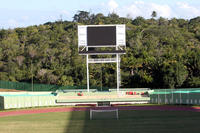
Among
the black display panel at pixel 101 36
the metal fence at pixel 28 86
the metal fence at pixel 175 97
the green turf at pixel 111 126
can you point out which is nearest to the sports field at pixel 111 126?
the green turf at pixel 111 126

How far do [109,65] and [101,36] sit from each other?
27.0 m

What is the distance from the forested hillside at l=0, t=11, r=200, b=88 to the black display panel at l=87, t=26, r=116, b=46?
16886mm

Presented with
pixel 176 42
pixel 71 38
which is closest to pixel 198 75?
pixel 176 42

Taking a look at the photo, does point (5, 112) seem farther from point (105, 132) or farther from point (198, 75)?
point (198, 75)

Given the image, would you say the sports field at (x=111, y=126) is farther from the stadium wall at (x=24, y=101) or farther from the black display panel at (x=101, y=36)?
the black display panel at (x=101, y=36)

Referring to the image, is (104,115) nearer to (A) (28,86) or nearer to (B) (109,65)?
(A) (28,86)

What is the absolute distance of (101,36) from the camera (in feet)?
173

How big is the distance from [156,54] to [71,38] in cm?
3347

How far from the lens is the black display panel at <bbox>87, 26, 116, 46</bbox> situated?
5281 centimetres

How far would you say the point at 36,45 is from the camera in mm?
104625

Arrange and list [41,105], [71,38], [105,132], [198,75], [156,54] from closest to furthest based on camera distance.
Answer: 1. [105,132]
2. [41,105]
3. [198,75]
4. [156,54]
5. [71,38]

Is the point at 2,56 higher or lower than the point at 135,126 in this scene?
higher

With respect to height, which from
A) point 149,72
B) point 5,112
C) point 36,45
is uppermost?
point 36,45

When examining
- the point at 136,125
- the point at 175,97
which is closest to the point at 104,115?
the point at 136,125
